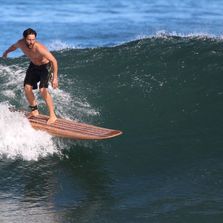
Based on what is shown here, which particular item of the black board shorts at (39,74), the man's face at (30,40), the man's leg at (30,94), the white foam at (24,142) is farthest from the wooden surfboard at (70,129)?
the man's face at (30,40)

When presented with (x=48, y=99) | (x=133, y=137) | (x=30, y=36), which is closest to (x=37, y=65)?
(x=48, y=99)

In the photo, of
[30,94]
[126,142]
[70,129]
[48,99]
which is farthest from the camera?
[126,142]

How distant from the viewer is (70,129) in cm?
1011

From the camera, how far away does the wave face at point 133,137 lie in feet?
27.5

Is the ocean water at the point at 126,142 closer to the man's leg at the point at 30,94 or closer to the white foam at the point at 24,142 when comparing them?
the white foam at the point at 24,142

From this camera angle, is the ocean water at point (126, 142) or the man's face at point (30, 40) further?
the man's face at point (30, 40)

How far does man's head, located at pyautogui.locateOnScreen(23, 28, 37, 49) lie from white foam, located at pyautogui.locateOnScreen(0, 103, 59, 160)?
1531mm

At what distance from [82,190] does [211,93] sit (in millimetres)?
4793

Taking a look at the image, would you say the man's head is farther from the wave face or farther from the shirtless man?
the wave face

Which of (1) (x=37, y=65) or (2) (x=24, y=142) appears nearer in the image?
(1) (x=37, y=65)

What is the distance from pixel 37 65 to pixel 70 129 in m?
1.21

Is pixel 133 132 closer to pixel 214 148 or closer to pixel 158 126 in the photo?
pixel 158 126

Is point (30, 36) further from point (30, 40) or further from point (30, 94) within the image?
point (30, 94)

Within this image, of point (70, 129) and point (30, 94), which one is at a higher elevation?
point (30, 94)
